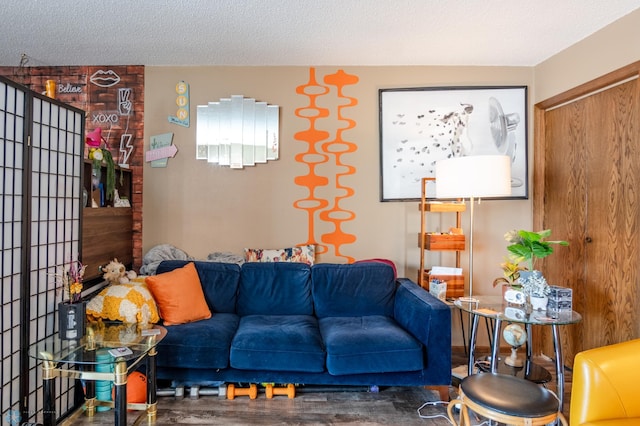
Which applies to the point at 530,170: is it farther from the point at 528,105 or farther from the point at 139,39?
the point at 139,39

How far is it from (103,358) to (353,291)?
1735mm

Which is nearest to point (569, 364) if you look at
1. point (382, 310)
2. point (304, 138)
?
point (382, 310)

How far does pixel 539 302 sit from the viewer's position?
2264 mm

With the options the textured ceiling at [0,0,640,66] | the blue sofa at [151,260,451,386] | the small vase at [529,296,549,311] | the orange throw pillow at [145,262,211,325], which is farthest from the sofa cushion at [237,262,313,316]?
the textured ceiling at [0,0,640,66]

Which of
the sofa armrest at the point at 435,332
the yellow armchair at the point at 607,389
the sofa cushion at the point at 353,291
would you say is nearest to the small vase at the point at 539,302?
the sofa armrest at the point at 435,332

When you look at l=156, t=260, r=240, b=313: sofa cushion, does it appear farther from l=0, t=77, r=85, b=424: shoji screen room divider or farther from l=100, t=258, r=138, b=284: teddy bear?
l=0, t=77, r=85, b=424: shoji screen room divider

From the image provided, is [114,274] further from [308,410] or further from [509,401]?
[509,401]

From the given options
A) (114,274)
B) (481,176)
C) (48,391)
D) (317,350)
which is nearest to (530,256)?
(481,176)

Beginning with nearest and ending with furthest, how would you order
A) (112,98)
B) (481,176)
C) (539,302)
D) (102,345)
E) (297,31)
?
(102,345) < (539,302) < (481,176) < (297,31) < (112,98)

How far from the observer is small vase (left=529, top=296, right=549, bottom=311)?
2256 millimetres

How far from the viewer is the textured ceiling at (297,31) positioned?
2414 millimetres

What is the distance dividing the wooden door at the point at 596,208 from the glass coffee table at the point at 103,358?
3.02 metres

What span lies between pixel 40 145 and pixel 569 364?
405 centimetres

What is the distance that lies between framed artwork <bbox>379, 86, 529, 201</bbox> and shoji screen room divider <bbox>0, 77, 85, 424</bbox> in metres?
2.44
